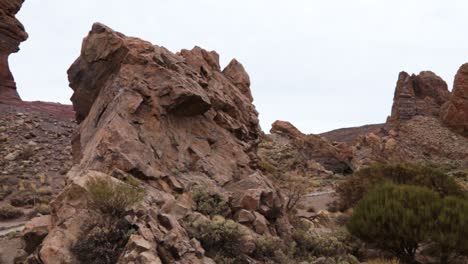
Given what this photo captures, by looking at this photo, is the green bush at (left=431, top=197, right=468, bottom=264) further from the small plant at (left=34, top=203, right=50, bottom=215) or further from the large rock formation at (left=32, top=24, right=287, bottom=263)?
the small plant at (left=34, top=203, right=50, bottom=215)

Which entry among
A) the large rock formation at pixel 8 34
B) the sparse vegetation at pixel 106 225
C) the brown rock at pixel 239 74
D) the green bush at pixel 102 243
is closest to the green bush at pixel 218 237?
the sparse vegetation at pixel 106 225

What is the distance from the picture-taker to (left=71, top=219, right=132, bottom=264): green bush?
9.88 metres

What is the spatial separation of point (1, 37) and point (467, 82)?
49276mm

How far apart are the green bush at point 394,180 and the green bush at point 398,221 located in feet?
29.3

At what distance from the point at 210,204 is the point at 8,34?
121 ft

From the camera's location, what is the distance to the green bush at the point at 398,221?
15.0m

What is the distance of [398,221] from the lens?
1523 centimetres

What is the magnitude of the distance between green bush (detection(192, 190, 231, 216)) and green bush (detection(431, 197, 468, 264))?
6.32 metres

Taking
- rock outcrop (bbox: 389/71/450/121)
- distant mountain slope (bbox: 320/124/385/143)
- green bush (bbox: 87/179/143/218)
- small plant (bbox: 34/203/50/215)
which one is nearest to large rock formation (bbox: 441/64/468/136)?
rock outcrop (bbox: 389/71/450/121)

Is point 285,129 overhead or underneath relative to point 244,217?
overhead

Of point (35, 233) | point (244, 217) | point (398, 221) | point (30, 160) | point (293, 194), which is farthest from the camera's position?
point (30, 160)

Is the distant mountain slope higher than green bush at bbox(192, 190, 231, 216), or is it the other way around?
the distant mountain slope

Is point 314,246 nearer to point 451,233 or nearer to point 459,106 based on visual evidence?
point 451,233

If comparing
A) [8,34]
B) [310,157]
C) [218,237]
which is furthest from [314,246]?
[8,34]
